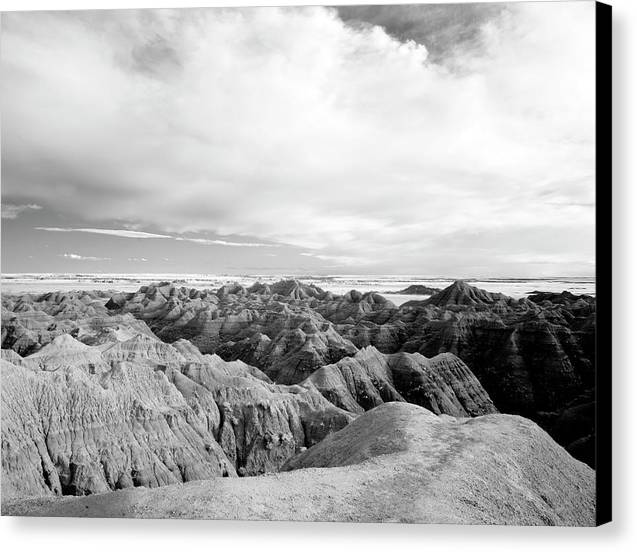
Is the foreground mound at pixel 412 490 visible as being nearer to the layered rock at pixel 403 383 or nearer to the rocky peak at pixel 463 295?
the layered rock at pixel 403 383

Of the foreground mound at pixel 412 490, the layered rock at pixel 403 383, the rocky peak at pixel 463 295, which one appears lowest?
the foreground mound at pixel 412 490

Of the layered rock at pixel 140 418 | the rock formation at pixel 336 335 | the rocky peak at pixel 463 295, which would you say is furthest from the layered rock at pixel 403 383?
the rocky peak at pixel 463 295

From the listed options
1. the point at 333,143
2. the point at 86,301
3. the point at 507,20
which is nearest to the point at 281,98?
the point at 333,143

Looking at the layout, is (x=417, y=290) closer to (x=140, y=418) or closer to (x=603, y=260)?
(x=603, y=260)

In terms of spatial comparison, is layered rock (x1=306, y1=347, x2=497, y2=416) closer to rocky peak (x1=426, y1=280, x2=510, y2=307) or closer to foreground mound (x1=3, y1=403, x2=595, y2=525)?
foreground mound (x1=3, y1=403, x2=595, y2=525)

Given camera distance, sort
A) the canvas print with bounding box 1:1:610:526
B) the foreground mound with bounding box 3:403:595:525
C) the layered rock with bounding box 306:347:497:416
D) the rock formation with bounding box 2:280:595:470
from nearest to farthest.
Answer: the foreground mound with bounding box 3:403:595:525 → the canvas print with bounding box 1:1:610:526 → the rock formation with bounding box 2:280:595:470 → the layered rock with bounding box 306:347:497:416

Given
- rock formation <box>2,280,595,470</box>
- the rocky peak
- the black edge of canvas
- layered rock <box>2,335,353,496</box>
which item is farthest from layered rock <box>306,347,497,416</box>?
the black edge of canvas

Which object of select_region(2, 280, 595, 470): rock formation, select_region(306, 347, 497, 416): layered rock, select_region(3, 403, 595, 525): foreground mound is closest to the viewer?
select_region(3, 403, 595, 525): foreground mound
